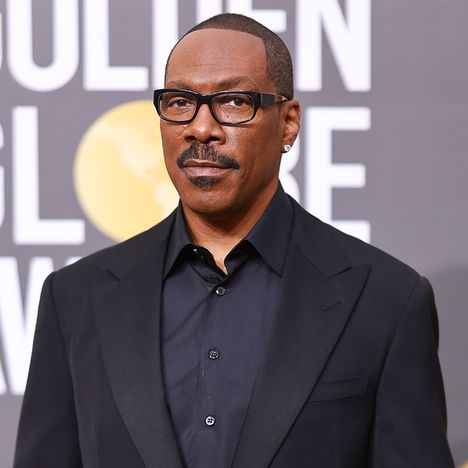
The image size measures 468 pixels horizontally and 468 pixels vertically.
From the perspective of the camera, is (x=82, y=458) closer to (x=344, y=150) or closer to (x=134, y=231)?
(x=134, y=231)

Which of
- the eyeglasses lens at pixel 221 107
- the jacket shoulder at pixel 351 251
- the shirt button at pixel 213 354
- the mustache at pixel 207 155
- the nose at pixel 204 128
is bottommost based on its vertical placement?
the shirt button at pixel 213 354

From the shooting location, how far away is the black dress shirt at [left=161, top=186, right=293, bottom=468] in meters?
1.39

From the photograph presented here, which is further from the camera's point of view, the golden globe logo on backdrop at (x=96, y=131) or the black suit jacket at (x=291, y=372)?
the golden globe logo on backdrop at (x=96, y=131)

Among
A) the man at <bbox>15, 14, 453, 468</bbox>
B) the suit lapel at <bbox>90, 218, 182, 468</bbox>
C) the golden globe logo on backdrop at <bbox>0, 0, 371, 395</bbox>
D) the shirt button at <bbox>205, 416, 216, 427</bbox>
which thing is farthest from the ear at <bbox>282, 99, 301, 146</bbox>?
the golden globe logo on backdrop at <bbox>0, 0, 371, 395</bbox>

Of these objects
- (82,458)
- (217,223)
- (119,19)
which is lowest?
(82,458)

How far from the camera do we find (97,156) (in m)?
2.34

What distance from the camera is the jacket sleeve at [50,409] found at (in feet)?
5.07

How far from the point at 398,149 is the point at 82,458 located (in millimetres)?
1123

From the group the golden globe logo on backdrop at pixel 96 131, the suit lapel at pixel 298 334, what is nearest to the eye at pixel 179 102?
the suit lapel at pixel 298 334

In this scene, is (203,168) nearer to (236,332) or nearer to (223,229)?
(223,229)

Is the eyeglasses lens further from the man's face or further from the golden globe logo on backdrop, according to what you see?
the golden globe logo on backdrop

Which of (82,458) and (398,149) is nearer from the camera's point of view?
(82,458)

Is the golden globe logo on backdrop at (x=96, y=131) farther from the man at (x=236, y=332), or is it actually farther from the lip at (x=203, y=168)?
the lip at (x=203, y=168)

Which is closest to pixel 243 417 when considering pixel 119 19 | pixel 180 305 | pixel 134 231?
pixel 180 305
